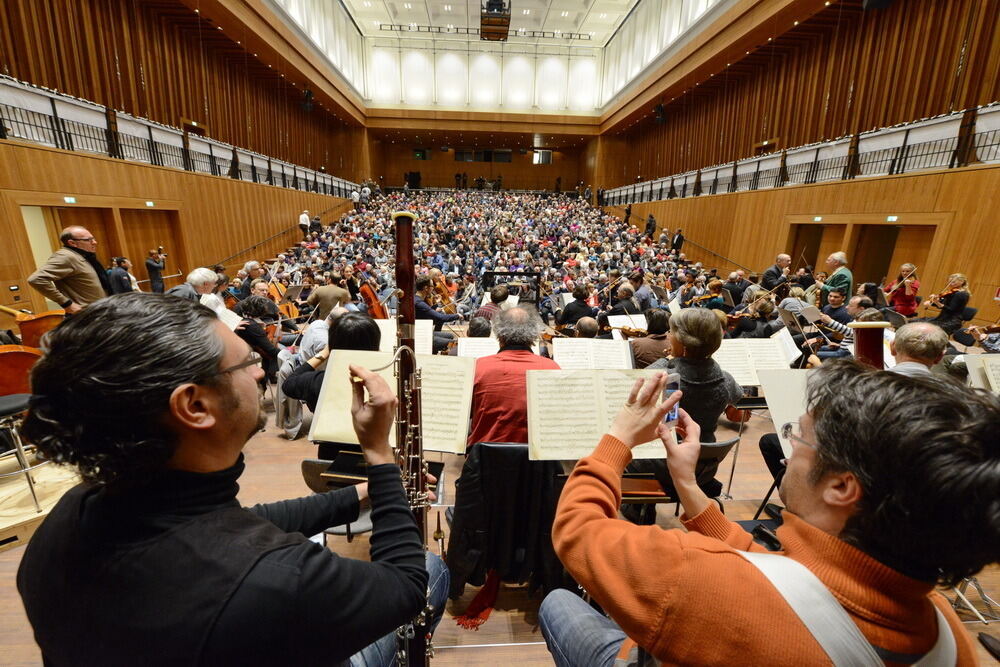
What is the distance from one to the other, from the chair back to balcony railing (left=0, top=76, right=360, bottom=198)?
200 inches

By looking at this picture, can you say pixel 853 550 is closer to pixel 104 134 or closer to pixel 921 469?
pixel 921 469

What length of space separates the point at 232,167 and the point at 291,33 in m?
6.18

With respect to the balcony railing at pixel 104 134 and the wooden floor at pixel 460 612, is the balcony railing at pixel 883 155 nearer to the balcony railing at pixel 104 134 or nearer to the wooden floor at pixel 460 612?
the wooden floor at pixel 460 612

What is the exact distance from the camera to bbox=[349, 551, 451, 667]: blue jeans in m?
1.27

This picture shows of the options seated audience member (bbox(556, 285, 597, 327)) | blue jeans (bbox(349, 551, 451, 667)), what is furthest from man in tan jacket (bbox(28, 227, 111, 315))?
seated audience member (bbox(556, 285, 597, 327))

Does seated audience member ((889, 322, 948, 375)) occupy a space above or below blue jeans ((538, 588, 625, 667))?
above

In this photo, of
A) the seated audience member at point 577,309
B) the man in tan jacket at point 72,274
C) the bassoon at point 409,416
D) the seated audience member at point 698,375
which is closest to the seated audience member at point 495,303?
the seated audience member at point 577,309

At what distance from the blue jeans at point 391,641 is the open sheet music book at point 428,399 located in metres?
0.43

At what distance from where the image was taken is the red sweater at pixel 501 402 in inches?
89.4

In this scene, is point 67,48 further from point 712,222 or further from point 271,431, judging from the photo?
point 712,222

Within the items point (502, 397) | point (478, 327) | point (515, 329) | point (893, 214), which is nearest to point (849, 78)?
point (893, 214)

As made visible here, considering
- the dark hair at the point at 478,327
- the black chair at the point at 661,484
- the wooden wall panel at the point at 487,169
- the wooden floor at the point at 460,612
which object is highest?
the wooden wall panel at the point at 487,169

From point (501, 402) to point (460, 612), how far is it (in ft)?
3.39

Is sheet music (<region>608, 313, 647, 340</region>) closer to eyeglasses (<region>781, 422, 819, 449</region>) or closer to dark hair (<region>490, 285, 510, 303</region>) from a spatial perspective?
dark hair (<region>490, 285, 510, 303</region>)
